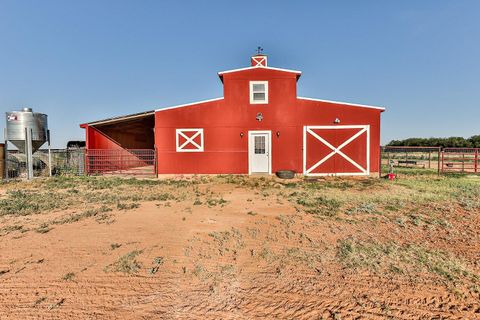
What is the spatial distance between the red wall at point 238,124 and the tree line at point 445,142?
83.8 meters

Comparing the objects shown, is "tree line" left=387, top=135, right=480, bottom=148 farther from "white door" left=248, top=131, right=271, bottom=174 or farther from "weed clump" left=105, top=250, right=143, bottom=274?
"weed clump" left=105, top=250, right=143, bottom=274

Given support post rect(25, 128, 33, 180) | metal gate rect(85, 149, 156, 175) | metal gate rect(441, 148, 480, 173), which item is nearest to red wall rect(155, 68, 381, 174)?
metal gate rect(85, 149, 156, 175)

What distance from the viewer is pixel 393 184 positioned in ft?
36.2

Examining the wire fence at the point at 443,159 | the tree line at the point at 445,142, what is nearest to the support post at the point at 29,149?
the wire fence at the point at 443,159

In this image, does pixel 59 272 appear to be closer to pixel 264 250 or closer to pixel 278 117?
pixel 264 250

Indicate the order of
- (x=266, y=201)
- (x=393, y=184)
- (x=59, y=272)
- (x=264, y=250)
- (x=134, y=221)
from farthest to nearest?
(x=393, y=184), (x=266, y=201), (x=134, y=221), (x=264, y=250), (x=59, y=272)

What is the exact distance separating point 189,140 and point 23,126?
28.2 feet

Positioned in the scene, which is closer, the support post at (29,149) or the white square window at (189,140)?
the support post at (29,149)

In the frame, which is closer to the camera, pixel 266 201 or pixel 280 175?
pixel 266 201

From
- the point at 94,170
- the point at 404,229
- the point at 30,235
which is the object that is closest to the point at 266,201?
the point at 404,229

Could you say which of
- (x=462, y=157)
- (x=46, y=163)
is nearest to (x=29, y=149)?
(x=46, y=163)

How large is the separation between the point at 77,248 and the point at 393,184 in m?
11.4

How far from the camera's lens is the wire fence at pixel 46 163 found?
13953 millimetres

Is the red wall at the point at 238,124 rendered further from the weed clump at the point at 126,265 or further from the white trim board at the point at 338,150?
the weed clump at the point at 126,265
